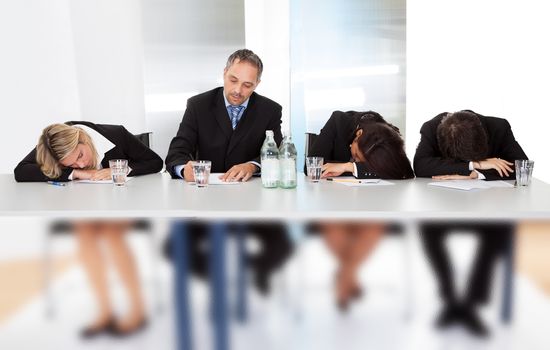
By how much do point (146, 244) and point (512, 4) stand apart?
3.97 metres

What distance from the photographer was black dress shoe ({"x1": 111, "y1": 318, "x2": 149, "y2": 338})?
5.38ft

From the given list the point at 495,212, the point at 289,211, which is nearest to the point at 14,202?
the point at 289,211

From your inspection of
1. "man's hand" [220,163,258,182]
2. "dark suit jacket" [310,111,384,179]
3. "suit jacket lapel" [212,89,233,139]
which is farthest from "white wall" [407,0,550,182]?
"man's hand" [220,163,258,182]

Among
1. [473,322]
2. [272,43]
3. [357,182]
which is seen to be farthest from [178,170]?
[272,43]

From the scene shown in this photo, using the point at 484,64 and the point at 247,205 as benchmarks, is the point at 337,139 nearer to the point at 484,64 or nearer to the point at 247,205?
the point at 247,205

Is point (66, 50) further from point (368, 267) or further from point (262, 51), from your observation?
point (368, 267)

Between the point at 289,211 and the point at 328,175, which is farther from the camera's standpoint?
the point at 328,175

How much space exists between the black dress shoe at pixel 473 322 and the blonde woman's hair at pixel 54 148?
1720 millimetres

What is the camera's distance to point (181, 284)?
159 centimetres

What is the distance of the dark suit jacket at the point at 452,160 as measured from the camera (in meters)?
2.13

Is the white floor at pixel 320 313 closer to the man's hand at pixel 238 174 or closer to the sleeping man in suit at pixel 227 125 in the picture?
the man's hand at pixel 238 174

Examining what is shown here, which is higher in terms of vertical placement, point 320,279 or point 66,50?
point 66,50

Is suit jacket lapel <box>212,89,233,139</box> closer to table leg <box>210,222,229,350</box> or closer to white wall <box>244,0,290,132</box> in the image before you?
table leg <box>210,222,229,350</box>

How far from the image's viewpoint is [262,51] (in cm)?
467
